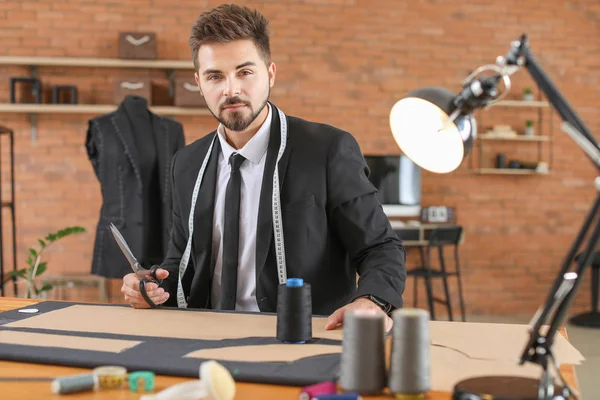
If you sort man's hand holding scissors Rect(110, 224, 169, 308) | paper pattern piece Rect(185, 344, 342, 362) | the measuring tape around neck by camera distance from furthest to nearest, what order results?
the measuring tape around neck, man's hand holding scissors Rect(110, 224, 169, 308), paper pattern piece Rect(185, 344, 342, 362)

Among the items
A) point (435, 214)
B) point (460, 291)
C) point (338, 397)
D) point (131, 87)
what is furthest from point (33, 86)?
point (338, 397)

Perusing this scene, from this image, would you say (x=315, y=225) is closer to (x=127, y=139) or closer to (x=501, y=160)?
(x=127, y=139)

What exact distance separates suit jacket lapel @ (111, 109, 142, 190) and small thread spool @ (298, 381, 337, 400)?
10.0 feet

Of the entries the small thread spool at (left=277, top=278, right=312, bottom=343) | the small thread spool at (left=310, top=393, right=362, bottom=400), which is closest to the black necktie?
the small thread spool at (left=277, top=278, right=312, bottom=343)

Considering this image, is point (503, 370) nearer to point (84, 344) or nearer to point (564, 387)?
point (564, 387)

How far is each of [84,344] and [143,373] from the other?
0.31 m

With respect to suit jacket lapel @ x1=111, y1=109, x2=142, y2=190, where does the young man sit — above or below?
below

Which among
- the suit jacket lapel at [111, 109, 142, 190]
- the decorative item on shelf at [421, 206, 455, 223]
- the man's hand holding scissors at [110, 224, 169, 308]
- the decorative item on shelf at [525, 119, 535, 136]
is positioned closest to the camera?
the man's hand holding scissors at [110, 224, 169, 308]

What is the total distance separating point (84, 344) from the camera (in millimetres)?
1462

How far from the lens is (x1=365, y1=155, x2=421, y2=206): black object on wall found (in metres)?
5.88

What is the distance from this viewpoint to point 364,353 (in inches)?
44.2

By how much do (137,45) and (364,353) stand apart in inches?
193

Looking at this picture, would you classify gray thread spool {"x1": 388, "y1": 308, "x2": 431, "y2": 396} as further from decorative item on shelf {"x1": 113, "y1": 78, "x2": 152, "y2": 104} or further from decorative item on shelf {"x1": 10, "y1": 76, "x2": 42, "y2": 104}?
decorative item on shelf {"x1": 10, "y1": 76, "x2": 42, "y2": 104}

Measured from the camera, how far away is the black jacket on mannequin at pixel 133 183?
13.1 feet
